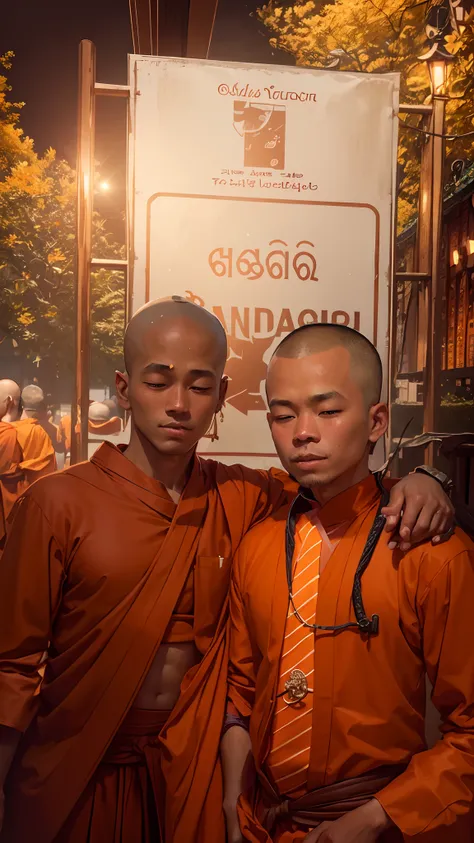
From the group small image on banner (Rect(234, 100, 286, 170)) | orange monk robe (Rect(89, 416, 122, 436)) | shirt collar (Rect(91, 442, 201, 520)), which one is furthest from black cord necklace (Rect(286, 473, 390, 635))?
small image on banner (Rect(234, 100, 286, 170))

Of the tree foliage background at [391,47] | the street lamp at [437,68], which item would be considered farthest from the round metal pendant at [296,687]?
the street lamp at [437,68]

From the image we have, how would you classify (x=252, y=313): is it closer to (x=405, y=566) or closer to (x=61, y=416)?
(x=61, y=416)

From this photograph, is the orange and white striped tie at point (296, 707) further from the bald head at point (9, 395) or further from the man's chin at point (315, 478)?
the bald head at point (9, 395)

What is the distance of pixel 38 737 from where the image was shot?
1.73 metres

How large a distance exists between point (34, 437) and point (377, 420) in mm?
1659

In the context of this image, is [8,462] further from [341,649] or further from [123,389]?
[341,649]

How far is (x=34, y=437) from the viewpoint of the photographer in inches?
112

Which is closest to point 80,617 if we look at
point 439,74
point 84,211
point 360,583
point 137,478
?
point 137,478

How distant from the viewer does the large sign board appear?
2719 mm

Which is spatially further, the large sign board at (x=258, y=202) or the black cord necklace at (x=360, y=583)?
the large sign board at (x=258, y=202)

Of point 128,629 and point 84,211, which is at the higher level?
point 84,211

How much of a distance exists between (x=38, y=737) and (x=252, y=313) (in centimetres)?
174

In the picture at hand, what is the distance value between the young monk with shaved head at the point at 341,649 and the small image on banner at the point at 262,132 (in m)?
1.36

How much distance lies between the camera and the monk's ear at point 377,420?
168 cm
